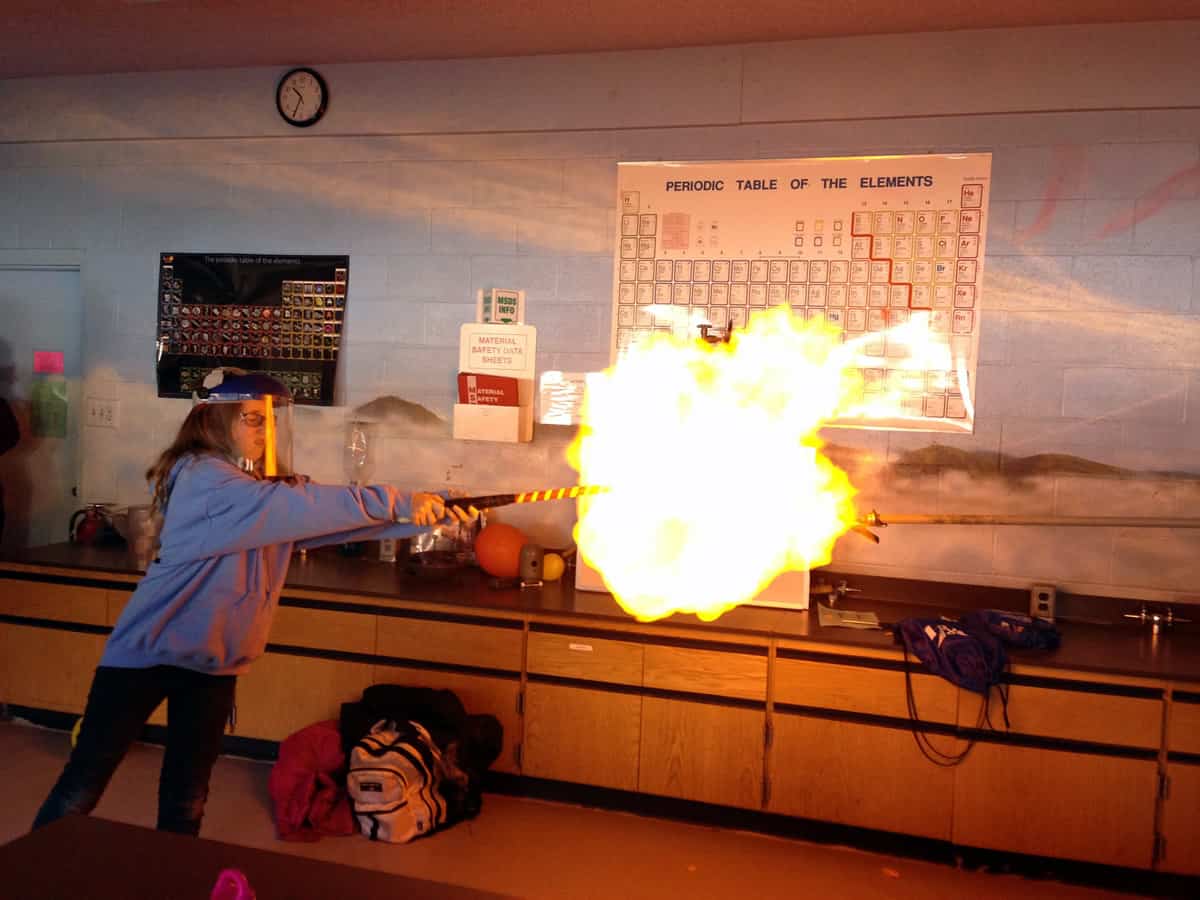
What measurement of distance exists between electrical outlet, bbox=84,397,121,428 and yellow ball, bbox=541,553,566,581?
2332 mm

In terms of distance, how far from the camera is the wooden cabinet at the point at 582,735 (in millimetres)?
3428

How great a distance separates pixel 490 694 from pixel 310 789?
2.26 ft

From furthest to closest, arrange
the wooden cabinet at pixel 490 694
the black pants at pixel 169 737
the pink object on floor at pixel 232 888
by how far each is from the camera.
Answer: the wooden cabinet at pixel 490 694 → the black pants at pixel 169 737 → the pink object on floor at pixel 232 888

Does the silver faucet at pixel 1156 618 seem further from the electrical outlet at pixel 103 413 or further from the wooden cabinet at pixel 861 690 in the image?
the electrical outlet at pixel 103 413

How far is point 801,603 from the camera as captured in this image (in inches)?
140

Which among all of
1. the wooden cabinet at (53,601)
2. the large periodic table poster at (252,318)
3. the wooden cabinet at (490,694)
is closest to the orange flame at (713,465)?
the wooden cabinet at (490,694)

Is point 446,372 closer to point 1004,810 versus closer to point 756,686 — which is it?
point 756,686

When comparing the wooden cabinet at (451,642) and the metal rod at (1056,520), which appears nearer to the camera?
the metal rod at (1056,520)

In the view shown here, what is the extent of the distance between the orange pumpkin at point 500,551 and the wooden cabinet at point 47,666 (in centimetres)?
159

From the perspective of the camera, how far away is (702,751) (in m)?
3.37

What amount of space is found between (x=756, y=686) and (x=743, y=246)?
1.74 meters

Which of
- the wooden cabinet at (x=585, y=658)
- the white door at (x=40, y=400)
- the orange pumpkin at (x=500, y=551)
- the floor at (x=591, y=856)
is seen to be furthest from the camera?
the white door at (x=40, y=400)

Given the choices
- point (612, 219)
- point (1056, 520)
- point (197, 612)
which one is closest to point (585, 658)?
point (197, 612)

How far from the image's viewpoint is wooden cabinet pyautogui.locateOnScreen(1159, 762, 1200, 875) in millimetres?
2949
